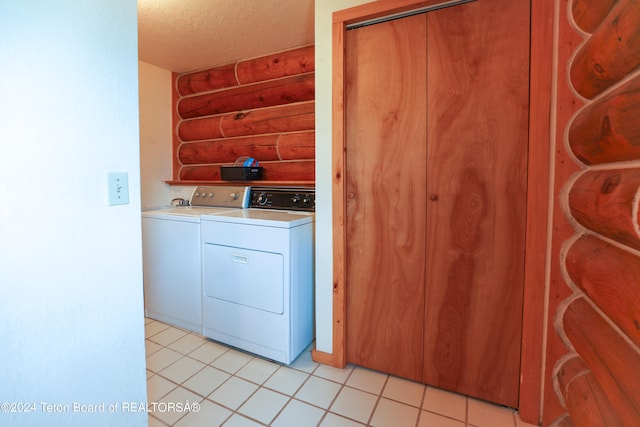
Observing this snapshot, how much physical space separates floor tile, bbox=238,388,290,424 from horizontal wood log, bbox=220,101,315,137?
186 cm

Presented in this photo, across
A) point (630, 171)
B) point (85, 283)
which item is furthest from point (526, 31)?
point (85, 283)

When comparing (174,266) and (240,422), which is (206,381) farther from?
(174,266)

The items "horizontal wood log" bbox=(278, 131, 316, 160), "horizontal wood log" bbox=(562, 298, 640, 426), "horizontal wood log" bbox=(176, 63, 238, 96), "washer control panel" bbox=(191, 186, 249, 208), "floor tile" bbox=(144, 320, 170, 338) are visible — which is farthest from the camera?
"horizontal wood log" bbox=(176, 63, 238, 96)

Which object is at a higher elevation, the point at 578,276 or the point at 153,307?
the point at 578,276

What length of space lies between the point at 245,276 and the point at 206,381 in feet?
2.02

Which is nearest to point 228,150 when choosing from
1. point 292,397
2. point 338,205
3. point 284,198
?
point 284,198

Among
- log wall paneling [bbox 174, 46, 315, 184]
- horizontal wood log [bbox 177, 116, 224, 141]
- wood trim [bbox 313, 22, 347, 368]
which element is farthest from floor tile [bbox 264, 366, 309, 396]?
horizontal wood log [bbox 177, 116, 224, 141]

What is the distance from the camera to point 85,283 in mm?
893

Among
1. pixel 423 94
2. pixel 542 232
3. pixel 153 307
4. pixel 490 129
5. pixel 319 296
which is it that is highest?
pixel 423 94

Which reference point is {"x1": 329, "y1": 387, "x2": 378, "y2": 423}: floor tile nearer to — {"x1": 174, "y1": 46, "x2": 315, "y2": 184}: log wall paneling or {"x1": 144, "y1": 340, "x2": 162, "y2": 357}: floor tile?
→ {"x1": 144, "y1": 340, "x2": 162, "y2": 357}: floor tile

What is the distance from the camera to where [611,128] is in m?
0.77

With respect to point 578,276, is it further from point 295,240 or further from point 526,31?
point 295,240

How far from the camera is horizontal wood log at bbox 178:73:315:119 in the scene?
236cm

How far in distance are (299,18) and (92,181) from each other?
180 centimetres
